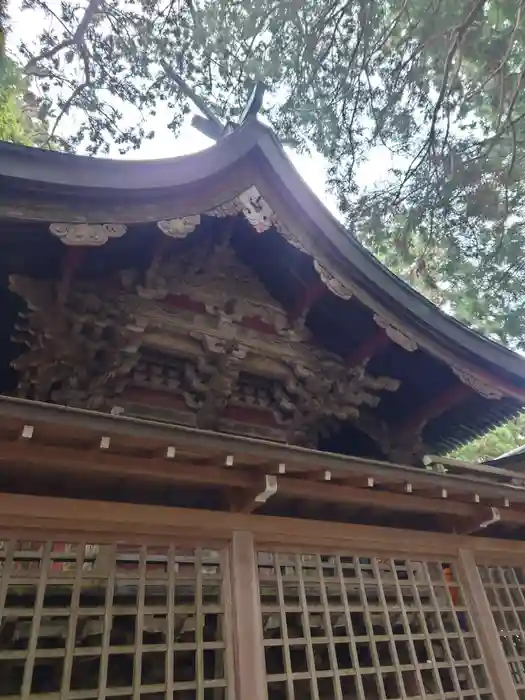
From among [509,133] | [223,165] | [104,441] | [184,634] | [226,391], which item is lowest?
[184,634]

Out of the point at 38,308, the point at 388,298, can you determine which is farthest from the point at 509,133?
the point at 38,308

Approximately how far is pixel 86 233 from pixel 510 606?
446cm

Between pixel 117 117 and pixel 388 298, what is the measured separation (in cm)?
574

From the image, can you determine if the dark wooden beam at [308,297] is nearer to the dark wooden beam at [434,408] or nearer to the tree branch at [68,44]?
the dark wooden beam at [434,408]

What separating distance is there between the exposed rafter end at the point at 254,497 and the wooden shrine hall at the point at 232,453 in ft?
0.05

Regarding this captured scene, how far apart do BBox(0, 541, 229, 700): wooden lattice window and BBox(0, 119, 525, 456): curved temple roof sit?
210 centimetres

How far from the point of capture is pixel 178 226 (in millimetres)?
3859

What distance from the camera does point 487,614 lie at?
390 centimetres

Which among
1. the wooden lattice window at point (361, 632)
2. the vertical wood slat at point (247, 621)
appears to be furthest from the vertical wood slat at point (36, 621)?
the wooden lattice window at point (361, 632)

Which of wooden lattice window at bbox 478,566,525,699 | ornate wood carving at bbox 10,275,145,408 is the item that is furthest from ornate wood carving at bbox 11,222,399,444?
wooden lattice window at bbox 478,566,525,699

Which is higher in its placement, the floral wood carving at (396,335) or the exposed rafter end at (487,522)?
the floral wood carving at (396,335)

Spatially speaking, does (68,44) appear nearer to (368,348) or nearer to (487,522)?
(368,348)

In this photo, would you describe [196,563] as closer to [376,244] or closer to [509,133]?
[376,244]

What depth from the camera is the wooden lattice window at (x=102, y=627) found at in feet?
8.06
